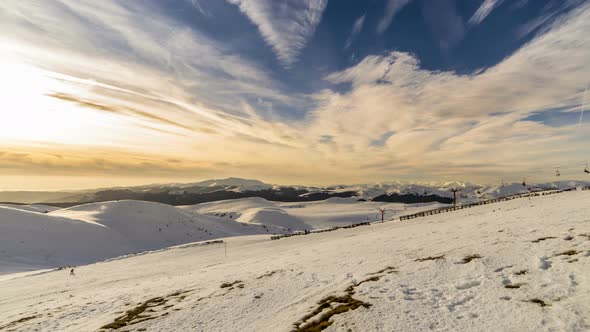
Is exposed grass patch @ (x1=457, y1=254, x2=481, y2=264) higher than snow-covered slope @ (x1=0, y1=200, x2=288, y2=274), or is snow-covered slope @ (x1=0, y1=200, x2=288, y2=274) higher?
exposed grass patch @ (x1=457, y1=254, x2=481, y2=264)

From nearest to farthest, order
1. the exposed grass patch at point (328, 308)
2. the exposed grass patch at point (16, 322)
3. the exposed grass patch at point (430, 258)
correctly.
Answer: the exposed grass patch at point (328, 308) < the exposed grass patch at point (430, 258) < the exposed grass patch at point (16, 322)

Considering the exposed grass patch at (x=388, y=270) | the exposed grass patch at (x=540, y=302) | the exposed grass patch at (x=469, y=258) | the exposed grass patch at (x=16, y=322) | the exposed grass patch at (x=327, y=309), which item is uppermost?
the exposed grass patch at (x=469, y=258)

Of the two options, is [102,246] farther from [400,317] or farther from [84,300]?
[400,317]

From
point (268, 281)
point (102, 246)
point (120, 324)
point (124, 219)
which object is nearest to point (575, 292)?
point (268, 281)

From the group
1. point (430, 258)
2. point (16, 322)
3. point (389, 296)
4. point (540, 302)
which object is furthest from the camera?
point (16, 322)

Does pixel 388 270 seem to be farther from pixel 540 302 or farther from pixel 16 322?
pixel 16 322

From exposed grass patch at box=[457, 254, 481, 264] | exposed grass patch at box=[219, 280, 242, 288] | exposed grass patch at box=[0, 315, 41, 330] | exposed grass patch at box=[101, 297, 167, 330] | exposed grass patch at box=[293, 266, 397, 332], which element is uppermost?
exposed grass patch at box=[457, 254, 481, 264]

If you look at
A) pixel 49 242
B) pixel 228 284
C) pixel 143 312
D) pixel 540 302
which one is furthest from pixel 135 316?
pixel 49 242

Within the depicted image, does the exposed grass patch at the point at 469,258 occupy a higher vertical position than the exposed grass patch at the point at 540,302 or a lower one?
higher

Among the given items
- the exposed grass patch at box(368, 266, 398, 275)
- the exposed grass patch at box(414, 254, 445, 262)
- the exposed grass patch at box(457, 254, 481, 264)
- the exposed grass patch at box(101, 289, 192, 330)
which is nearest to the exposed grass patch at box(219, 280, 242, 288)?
the exposed grass patch at box(101, 289, 192, 330)

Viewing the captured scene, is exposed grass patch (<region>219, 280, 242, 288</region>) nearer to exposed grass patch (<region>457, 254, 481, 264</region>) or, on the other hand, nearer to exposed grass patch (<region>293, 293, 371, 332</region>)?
exposed grass patch (<region>293, 293, 371, 332</region>)

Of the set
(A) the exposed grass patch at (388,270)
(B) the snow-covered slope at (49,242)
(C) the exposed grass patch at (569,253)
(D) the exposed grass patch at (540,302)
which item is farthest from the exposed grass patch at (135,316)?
(B) the snow-covered slope at (49,242)

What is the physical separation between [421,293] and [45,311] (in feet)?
63.8

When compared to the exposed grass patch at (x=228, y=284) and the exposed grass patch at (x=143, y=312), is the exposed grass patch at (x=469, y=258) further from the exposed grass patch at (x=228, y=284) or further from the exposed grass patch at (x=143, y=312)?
the exposed grass patch at (x=143, y=312)
